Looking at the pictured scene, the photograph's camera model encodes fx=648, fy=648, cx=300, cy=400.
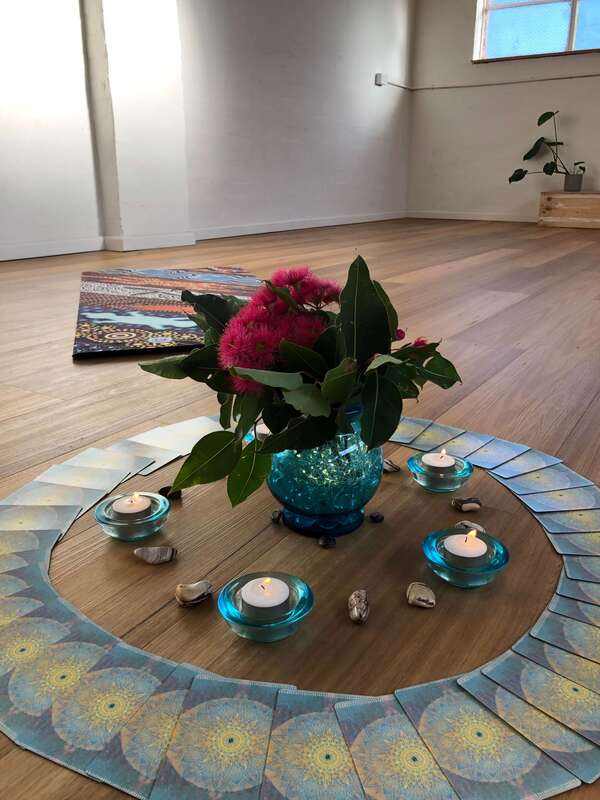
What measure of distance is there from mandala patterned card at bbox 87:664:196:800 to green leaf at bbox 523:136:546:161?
6.79 metres

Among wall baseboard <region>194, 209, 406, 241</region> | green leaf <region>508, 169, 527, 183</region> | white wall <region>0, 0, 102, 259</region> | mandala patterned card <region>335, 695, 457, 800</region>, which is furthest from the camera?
green leaf <region>508, 169, 527, 183</region>

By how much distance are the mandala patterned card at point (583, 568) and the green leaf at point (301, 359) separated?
1.21ft

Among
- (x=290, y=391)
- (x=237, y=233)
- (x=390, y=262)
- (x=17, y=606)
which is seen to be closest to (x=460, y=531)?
(x=290, y=391)

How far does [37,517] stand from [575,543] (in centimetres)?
65

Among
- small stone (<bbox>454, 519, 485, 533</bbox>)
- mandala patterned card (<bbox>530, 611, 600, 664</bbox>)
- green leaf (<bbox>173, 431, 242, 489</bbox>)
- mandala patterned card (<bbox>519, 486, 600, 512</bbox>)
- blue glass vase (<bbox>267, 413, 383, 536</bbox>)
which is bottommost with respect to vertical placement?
mandala patterned card (<bbox>519, 486, 600, 512</bbox>)

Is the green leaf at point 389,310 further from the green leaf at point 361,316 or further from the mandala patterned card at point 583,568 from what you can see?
the mandala patterned card at point 583,568

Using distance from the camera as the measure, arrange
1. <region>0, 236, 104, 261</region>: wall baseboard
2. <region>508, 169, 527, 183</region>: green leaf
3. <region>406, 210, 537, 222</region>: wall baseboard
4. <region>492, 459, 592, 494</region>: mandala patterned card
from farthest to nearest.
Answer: <region>406, 210, 537, 222</region>: wall baseboard → <region>508, 169, 527, 183</region>: green leaf → <region>0, 236, 104, 261</region>: wall baseboard → <region>492, 459, 592, 494</region>: mandala patterned card

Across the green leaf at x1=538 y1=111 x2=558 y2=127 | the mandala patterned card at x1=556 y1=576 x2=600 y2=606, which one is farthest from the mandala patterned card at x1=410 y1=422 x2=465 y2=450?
the green leaf at x1=538 y1=111 x2=558 y2=127

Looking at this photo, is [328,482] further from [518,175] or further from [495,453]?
[518,175]

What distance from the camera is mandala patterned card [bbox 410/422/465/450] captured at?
1017 millimetres

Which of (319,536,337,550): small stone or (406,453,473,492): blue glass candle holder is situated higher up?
(406,453,473,492): blue glass candle holder

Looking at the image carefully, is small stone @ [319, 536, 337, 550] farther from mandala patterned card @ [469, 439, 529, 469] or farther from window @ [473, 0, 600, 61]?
window @ [473, 0, 600, 61]

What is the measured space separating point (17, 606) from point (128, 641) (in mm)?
129

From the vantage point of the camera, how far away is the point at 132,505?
30.3 inches
